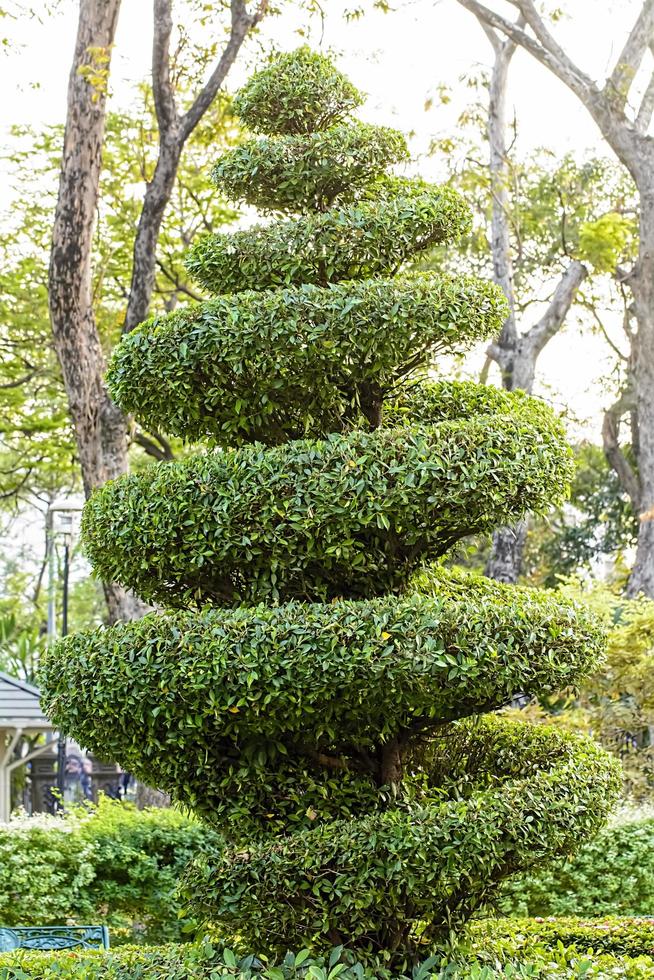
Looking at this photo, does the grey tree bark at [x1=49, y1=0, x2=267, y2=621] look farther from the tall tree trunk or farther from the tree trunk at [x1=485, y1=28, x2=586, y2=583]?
the tree trunk at [x1=485, y1=28, x2=586, y2=583]

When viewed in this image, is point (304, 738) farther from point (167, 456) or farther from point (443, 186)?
point (167, 456)

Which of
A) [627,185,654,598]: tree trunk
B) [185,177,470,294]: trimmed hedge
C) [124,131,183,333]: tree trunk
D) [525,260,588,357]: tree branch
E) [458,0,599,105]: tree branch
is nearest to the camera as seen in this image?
[185,177,470,294]: trimmed hedge

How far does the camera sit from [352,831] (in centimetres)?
458

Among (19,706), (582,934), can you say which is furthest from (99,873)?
(19,706)

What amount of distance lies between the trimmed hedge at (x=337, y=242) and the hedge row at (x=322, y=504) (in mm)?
997

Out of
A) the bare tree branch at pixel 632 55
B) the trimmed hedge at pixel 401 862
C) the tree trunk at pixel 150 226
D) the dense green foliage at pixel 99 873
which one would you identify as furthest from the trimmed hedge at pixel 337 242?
the bare tree branch at pixel 632 55

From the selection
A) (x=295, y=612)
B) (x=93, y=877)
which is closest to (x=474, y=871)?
(x=295, y=612)

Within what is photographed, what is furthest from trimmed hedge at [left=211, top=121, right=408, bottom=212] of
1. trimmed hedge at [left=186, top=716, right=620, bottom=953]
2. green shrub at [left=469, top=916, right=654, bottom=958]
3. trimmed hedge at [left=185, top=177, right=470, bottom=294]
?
green shrub at [left=469, top=916, right=654, bottom=958]

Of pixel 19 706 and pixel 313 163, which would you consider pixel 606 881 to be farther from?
pixel 19 706

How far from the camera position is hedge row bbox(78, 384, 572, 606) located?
4.75 metres

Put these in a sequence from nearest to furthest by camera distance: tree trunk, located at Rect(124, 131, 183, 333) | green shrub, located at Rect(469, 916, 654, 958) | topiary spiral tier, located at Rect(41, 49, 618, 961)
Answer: topiary spiral tier, located at Rect(41, 49, 618, 961) < green shrub, located at Rect(469, 916, 654, 958) < tree trunk, located at Rect(124, 131, 183, 333)

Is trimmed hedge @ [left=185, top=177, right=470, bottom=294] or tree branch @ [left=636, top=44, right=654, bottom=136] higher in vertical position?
tree branch @ [left=636, top=44, right=654, bottom=136]

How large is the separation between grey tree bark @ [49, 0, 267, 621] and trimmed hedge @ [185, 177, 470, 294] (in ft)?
20.6

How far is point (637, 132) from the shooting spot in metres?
16.8
